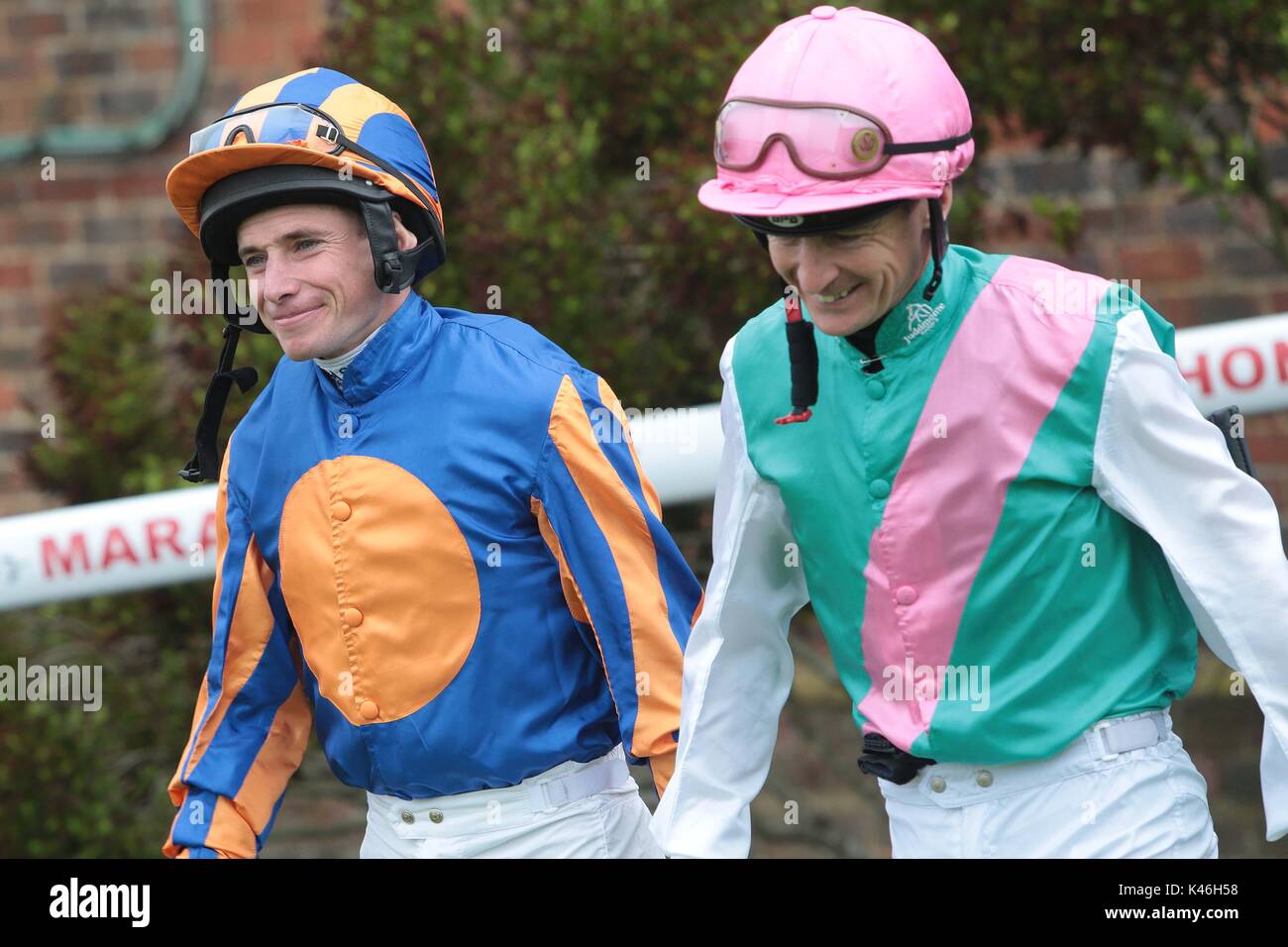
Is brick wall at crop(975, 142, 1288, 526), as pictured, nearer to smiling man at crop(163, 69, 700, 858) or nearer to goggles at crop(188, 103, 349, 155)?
smiling man at crop(163, 69, 700, 858)

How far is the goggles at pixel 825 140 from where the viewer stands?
2.46 meters

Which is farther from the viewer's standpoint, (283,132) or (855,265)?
(283,132)

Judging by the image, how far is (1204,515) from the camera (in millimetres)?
2473

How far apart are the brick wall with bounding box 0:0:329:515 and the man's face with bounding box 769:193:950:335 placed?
12.1ft

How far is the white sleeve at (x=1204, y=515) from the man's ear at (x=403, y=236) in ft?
3.84

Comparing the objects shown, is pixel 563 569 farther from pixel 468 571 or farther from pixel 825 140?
pixel 825 140

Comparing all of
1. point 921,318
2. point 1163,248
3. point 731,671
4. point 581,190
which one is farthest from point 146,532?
point 1163,248

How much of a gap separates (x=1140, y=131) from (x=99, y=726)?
2.83 metres

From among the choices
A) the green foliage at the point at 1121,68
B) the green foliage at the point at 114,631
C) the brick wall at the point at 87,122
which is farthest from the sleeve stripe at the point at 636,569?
the brick wall at the point at 87,122

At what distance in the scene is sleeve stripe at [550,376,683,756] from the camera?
2.91m

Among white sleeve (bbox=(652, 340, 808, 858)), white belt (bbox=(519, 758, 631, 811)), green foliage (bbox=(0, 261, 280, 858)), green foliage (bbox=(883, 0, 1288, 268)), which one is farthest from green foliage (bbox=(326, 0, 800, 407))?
white sleeve (bbox=(652, 340, 808, 858))

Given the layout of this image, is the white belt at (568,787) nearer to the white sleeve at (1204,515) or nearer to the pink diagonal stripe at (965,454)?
the pink diagonal stripe at (965,454)

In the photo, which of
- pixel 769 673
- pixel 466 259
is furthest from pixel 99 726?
pixel 769 673

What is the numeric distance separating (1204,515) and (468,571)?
Result: 1.11 meters
